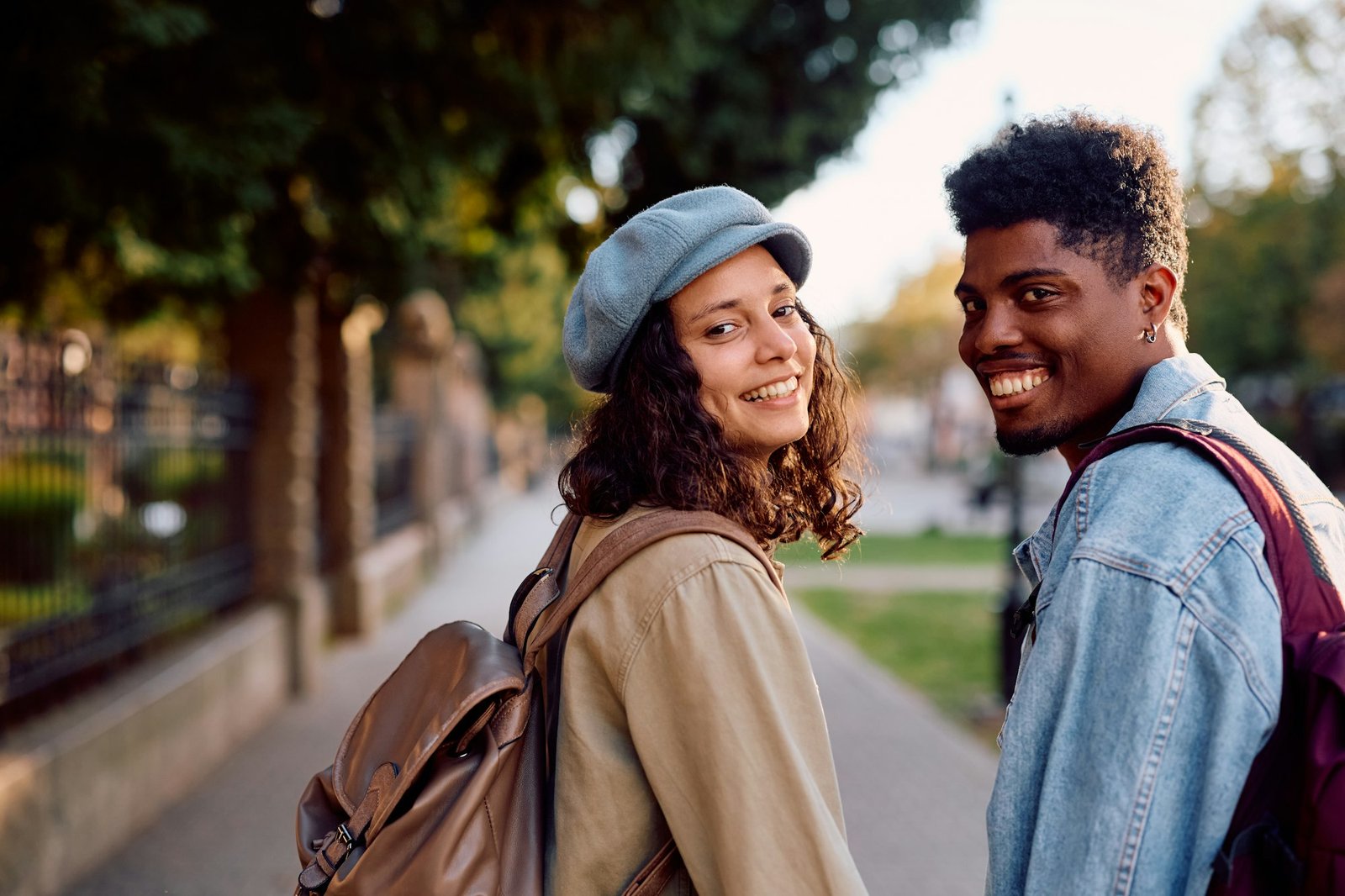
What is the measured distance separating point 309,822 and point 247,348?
23.3 ft

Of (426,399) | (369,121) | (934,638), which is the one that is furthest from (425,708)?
(426,399)

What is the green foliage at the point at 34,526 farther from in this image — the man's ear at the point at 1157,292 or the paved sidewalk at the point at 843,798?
the man's ear at the point at 1157,292

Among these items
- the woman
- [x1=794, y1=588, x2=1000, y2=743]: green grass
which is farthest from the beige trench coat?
[x1=794, y1=588, x2=1000, y2=743]: green grass

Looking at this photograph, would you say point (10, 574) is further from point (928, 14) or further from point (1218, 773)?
point (928, 14)

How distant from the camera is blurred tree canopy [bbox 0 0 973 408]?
4.30m

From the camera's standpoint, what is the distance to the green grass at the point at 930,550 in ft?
58.3

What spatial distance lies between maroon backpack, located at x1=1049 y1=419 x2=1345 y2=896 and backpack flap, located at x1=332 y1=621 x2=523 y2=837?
95cm

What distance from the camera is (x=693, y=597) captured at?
5.06 ft

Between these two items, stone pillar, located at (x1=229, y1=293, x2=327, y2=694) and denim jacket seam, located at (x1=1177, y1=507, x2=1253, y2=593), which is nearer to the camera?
denim jacket seam, located at (x1=1177, y1=507, x2=1253, y2=593)

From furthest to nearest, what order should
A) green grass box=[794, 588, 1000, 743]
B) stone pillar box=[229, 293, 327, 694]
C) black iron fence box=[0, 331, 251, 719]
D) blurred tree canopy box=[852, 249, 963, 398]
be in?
1. blurred tree canopy box=[852, 249, 963, 398]
2. green grass box=[794, 588, 1000, 743]
3. stone pillar box=[229, 293, 327, 694]
4. black iron fence box=[0, 331, 251, 719]

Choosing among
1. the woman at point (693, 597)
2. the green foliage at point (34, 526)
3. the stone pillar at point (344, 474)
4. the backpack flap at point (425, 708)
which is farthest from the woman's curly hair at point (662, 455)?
the stone pillar at point (344, 474)

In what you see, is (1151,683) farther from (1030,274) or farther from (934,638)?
(934,638)

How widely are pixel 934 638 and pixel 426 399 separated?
892 cm

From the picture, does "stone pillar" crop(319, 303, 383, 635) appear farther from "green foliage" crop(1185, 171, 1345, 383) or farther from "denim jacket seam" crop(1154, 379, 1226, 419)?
"green foliage" crop(1185, 171, 1345, 383)
